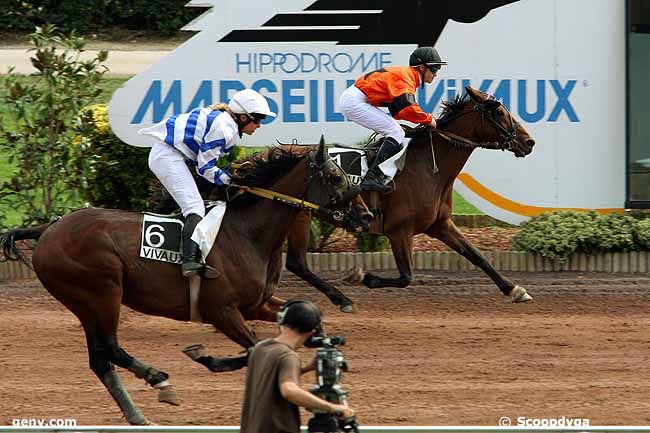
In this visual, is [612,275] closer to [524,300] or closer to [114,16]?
[524,300]

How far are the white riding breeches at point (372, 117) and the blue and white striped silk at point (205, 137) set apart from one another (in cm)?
259

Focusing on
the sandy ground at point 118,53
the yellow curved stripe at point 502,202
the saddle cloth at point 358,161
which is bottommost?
the yellow curved stripe at point 502,202

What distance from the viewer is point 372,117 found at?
10906 mm

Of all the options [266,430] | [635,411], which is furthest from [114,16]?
[266,430]

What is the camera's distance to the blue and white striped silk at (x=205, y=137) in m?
8.34

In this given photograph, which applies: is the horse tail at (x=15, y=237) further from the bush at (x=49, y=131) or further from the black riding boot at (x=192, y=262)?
the bush at (x=49, y=131)

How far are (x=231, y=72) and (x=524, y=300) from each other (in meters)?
3.71

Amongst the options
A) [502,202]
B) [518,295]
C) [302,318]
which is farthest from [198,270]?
[502,202]

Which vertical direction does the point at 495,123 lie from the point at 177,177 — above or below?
above

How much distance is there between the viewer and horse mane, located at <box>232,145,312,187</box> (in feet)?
28.2

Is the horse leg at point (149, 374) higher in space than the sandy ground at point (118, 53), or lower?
lower

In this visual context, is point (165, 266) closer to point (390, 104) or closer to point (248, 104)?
point (248, 104)

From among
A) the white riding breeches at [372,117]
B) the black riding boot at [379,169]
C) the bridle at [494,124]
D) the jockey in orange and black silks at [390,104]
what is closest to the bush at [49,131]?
the white riding breeches at [372,117]

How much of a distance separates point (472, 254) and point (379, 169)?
3.75 ft
